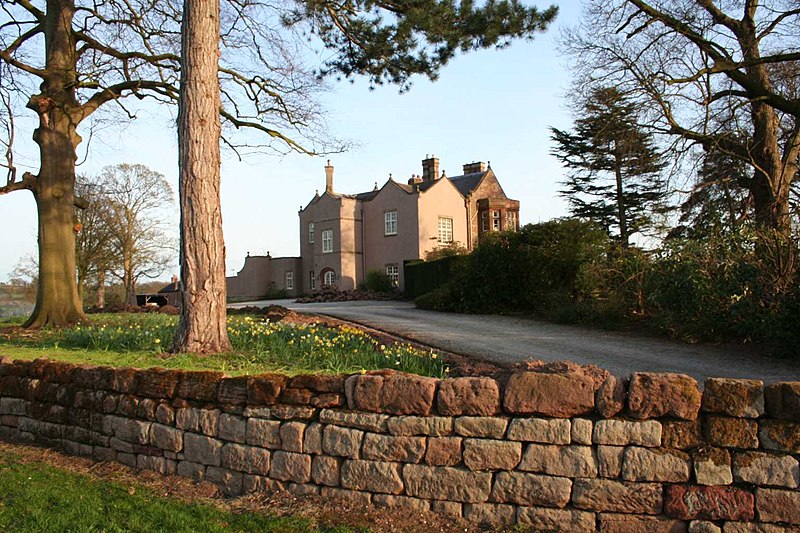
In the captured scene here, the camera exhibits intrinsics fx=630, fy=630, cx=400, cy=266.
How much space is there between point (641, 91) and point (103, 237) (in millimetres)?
27336

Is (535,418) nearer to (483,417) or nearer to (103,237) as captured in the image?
(483,417)

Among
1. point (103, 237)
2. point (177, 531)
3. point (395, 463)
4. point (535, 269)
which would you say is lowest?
point (177, 531)

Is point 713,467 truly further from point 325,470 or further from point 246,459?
point 246,459

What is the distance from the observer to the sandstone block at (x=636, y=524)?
3.79m

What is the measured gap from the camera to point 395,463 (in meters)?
4.46

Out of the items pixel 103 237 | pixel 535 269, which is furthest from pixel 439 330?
pixel 103 237

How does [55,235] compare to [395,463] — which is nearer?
[395,463]

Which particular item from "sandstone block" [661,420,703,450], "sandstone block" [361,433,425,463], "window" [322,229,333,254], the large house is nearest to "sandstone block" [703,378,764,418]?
"sandstone block" [661,420,703,450]

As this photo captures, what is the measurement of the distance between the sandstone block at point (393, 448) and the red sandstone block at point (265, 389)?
86 centimetres

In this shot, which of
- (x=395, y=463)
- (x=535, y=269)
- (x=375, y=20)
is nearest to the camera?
(x=395, y=463)

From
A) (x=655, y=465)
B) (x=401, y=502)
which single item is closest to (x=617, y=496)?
(x=655, y=465)

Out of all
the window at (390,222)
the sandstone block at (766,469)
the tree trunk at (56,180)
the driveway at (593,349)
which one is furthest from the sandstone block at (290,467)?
the window at (390,222)

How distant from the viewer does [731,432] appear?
3730 millimetres

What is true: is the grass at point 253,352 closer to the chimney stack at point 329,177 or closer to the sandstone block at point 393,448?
the sandstone block at point 393,448
